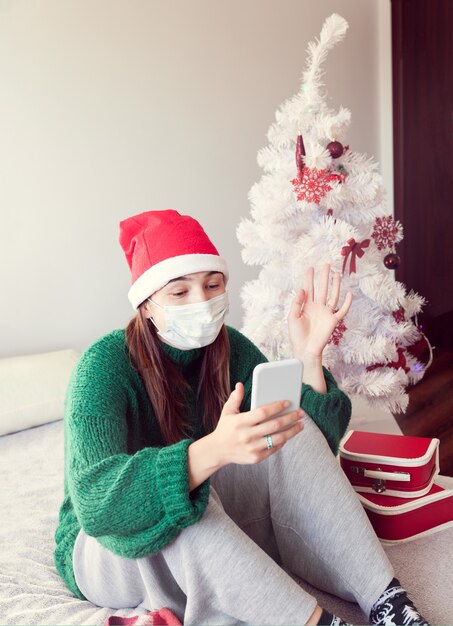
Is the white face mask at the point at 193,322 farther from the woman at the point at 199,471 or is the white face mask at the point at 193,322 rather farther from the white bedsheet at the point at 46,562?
the white bedsheet at the point at 46,562

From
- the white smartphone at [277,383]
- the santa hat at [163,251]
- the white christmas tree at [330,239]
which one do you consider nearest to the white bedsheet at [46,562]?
the white smartphone at [277,383]

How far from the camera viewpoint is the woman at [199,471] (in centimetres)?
111

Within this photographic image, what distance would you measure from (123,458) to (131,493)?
2.7 inches

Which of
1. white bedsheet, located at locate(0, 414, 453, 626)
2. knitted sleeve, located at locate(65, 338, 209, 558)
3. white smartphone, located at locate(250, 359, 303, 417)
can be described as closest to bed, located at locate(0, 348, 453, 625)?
white bedsheet, located at locate(0, 414, 453, 626)

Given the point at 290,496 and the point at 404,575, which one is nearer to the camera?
the point at 290,496

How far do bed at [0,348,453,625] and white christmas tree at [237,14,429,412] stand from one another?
0.57 metres

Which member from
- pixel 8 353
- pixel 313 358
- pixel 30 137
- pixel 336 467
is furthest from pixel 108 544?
pixel 30 137

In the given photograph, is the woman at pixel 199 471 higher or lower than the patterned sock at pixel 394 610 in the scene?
higher

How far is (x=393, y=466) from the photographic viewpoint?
65.0 inches

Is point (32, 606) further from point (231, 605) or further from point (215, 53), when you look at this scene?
point (215, 53)

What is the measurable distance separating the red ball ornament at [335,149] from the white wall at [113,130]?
990 mm

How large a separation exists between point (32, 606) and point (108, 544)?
30cm

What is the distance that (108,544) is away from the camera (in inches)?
46.4

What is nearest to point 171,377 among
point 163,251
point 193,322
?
point 193,322
